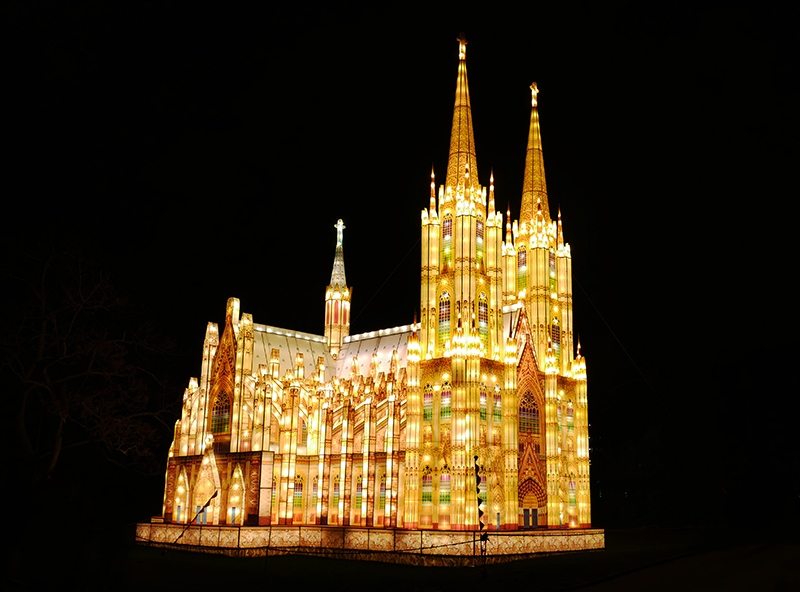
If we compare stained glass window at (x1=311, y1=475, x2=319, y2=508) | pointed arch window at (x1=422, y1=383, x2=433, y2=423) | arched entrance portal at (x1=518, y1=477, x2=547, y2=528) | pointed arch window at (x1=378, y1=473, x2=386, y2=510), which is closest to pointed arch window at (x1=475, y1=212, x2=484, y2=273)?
pointed arch window at (x1=422, y1=383, x2=433, y2=423)

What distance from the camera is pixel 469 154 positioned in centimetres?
6216

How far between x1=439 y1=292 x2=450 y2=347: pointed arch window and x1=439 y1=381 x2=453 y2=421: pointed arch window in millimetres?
3276

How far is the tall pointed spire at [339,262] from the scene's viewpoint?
85312mm

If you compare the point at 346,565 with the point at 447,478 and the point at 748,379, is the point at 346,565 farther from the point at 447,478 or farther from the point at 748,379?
the point at 748,379

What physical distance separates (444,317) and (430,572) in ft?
64.1

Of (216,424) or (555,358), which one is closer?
(555,358)

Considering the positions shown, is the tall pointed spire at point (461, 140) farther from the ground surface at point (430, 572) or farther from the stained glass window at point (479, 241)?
the ground surface at point (430, 572)

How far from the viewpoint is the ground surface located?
1748 centimetres

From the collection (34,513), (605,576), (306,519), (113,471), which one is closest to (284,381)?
(306,519)

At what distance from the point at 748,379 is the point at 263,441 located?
42.1 m

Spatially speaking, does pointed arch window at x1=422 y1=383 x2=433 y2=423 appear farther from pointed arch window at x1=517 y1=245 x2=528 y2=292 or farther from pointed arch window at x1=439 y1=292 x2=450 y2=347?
pointed arch window at x1=517 y1=245 x2=528 y2=292

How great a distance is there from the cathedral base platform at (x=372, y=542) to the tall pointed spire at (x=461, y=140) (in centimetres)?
2475

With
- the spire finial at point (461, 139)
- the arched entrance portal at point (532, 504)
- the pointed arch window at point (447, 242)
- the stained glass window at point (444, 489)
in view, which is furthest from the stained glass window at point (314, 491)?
the spire finial at point (461, 139)

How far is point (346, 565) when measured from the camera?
49531 millimetres
